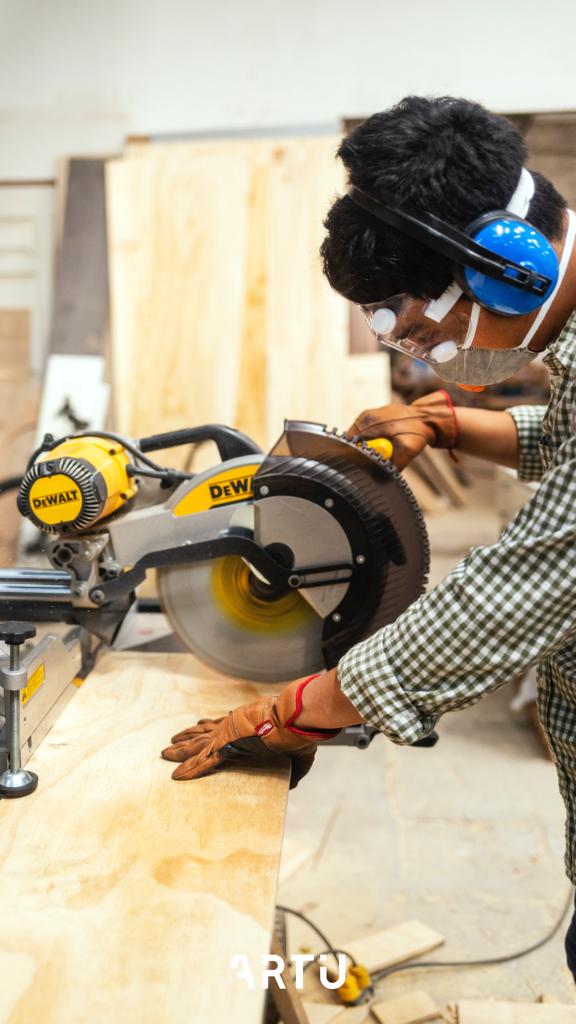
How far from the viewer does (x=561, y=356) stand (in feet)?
3.57

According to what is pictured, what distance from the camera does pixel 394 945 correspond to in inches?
87.7

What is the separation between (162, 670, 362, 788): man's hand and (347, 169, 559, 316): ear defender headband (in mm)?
506

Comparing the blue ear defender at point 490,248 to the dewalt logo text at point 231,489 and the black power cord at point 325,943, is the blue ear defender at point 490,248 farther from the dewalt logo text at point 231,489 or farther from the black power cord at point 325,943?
the black power cord at point 325,943

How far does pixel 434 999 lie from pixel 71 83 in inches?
121

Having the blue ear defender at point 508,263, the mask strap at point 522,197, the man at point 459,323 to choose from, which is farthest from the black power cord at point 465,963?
the mask strap at point 522,197

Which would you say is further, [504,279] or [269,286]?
[269,286]

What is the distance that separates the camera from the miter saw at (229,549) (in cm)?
145

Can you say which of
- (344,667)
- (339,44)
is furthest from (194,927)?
(339,44)

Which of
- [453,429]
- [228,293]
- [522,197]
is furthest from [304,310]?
[522,197]

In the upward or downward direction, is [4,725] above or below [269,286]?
below

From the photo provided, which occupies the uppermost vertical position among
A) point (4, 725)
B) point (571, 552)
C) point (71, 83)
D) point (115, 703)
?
point (71, 83)

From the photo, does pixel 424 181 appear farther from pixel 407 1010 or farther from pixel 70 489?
pixel 407 1010

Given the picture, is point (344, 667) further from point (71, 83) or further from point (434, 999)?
point (71, 83)

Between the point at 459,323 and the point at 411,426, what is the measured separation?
1.61 ft
